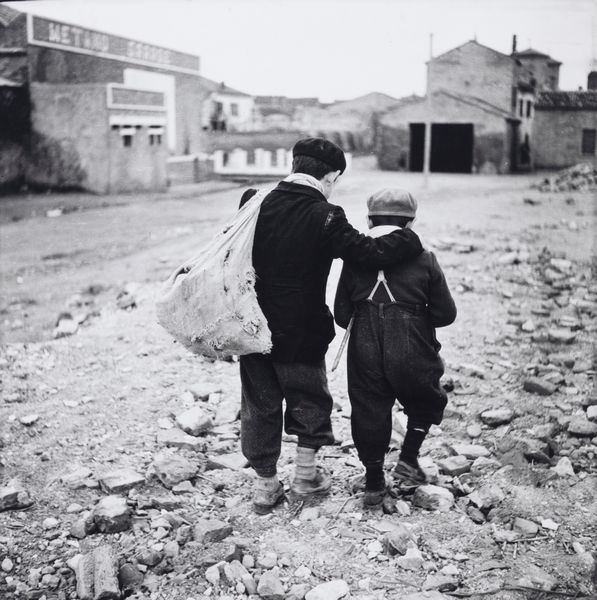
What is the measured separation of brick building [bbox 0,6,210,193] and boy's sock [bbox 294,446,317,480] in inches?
573

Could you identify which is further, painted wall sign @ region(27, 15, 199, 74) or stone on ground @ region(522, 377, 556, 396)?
painted wall sign @ region(27, 15, 199, 74)

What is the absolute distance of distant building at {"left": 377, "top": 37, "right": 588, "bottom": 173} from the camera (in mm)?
23797

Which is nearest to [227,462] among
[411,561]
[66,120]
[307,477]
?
[307,477]

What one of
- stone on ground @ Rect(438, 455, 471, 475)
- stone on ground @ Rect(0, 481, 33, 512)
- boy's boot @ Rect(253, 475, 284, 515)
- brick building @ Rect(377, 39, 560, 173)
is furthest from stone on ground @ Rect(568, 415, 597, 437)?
brick building @ Rect(377, 39, 560, 173)

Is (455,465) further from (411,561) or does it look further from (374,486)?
(411,561)

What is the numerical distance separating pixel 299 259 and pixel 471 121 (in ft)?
78.1

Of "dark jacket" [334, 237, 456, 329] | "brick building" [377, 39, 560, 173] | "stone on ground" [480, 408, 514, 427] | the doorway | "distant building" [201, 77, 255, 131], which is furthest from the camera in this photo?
"distant building" [201, 77, 255, 131]

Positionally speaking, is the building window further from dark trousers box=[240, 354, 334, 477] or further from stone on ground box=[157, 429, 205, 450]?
dark trousers box=[240, 354, 334, 477]

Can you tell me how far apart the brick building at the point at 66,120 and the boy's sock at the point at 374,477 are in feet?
48.5

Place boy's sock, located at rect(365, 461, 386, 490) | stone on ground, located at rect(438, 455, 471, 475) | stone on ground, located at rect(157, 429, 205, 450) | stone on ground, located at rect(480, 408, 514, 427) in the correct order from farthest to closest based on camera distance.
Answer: stone on ground, located at rect(480, 408, 514, 427), stone on ground, located at rect(157, 429, 205, 450), stone on ground, located at rect(438, 455, 471, 475), boy's sock, located at rect(365, 461, 386, 490)

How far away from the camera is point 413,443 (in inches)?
121

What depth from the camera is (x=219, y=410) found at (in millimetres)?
4141

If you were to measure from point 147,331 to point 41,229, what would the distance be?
8.08m

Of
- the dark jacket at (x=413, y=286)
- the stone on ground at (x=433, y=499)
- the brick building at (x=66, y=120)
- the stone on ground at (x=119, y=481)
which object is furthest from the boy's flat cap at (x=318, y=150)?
the brick building at (x=66, y=120)
